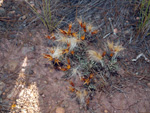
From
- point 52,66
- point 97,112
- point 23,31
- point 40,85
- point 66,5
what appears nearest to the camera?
point 97,112

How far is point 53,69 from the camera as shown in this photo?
224 cm

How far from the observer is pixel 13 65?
2215mm

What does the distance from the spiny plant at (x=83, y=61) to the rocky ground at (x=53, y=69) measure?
98mm

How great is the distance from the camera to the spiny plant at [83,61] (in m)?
2.08

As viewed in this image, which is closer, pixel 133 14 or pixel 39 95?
pixel 39 95

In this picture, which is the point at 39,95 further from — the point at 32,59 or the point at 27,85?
the point at 32,59

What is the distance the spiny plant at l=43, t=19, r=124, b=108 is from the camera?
6.84ft

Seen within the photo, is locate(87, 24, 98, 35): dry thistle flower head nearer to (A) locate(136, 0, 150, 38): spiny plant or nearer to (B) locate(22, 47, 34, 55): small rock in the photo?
(A) locate(136, 0, 150, 38): spiny plant

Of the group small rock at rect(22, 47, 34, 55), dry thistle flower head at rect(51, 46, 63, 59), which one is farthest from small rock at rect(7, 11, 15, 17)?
dry thistle flower head at rect(51, 46, 63, 59)

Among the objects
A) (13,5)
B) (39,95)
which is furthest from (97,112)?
(13,5)

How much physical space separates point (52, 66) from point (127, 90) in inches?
45.3

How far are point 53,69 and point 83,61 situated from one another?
47 centimetres

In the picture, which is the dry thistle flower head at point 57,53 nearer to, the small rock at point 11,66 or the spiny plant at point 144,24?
the small rock at point 11,66

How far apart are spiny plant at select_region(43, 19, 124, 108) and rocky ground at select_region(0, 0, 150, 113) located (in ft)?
0.32
